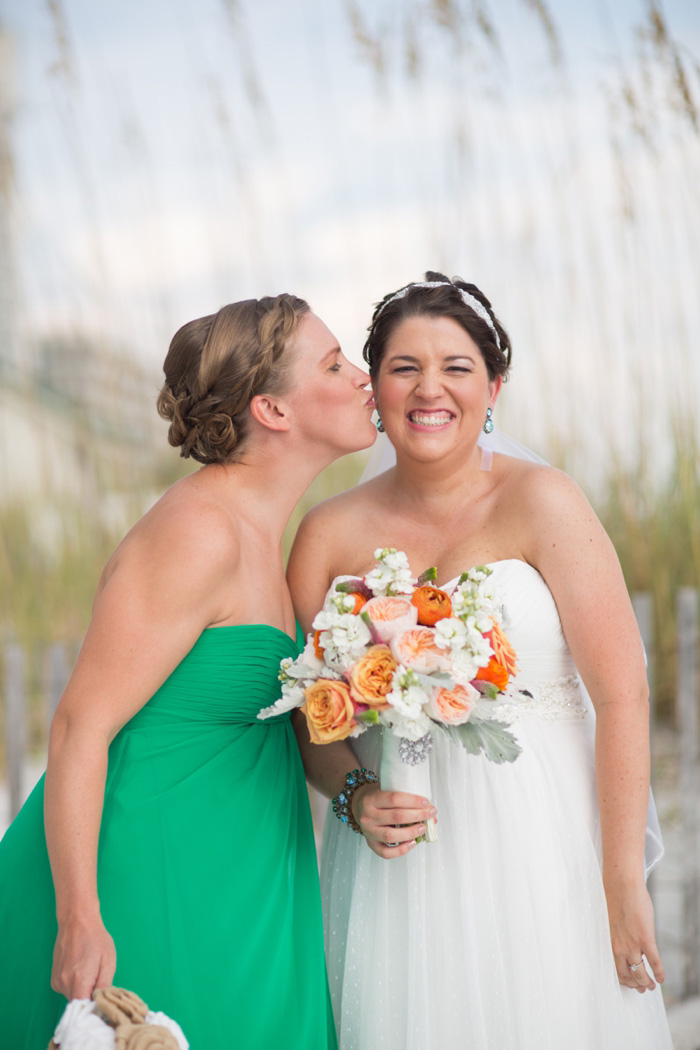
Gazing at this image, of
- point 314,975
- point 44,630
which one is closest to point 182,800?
point 314,975

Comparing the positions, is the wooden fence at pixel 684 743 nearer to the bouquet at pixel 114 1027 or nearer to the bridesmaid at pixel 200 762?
the bridesmaid at pixel 200 762

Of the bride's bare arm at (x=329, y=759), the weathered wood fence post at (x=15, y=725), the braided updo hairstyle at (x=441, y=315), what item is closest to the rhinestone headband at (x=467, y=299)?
the braided updo hairstyle at (x=441, y=315)

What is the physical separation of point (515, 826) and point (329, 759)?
536mm

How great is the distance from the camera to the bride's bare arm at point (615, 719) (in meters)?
2.39

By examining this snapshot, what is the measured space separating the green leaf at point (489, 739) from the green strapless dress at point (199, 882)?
570mm

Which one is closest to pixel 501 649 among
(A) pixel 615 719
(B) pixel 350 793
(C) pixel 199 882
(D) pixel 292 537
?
(A) pixel 615 719

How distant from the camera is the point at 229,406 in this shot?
2461 millimetres

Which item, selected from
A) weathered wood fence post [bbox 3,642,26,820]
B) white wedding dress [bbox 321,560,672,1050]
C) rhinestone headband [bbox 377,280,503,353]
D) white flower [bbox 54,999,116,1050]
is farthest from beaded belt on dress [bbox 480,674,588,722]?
weathered wood fence post [bbox 3,642,26,820]

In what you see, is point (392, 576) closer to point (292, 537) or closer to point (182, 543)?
point (182, 543)

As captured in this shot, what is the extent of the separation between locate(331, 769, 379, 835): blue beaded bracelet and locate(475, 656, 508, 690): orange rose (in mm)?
596

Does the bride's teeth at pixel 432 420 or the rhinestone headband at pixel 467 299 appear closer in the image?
the bride's teeth at pixel 432 420

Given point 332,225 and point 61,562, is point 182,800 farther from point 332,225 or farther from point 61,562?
point 332,225

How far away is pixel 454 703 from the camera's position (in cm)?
196

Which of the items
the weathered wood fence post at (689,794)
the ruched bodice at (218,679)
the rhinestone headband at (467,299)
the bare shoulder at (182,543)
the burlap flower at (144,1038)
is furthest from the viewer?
the weathered wood fence post at (689,794)
